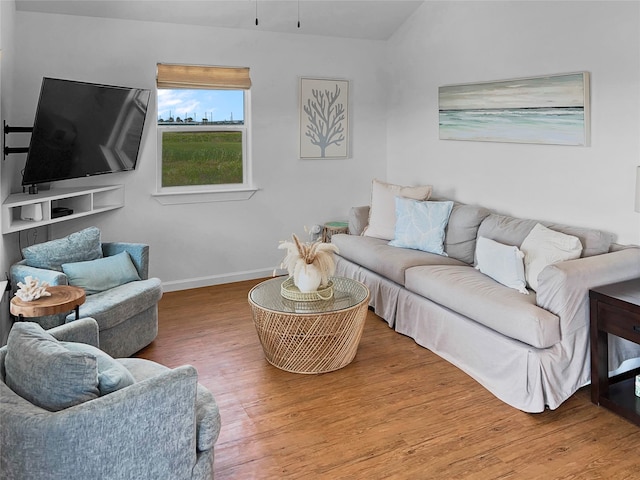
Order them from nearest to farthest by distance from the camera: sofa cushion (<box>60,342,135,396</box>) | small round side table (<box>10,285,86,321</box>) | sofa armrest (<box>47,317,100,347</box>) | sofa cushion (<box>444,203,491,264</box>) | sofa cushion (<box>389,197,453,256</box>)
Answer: sofa cushion (<box>60,342,135,396</box>), sofa armrest (<box>47,317,100,347</box>), small round side table (<box>10,285,86,321</box>), sofa cushion (<box>444,203,491,264</box>), sofa cushion (<box>389,197,453,256</box>)

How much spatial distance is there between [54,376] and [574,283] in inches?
97.1

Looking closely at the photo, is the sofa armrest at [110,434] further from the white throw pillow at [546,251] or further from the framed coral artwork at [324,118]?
the framed coral artwork at [324,118]

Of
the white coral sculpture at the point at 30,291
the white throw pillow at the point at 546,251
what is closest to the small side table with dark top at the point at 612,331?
the white throw pillow at the point at 546,251

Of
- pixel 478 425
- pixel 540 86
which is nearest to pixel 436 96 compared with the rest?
pixel 540 86

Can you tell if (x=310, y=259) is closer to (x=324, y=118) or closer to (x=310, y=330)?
(x=310, y=330)

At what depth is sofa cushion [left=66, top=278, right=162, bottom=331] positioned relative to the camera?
3264 millimetres

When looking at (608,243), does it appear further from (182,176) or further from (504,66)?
(182,176)

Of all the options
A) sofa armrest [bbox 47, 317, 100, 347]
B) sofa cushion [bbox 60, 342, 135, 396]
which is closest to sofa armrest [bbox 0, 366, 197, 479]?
sofa cushion [bbox 60, 342, 135, 396]

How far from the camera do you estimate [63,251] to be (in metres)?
3.66

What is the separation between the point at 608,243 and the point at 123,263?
10.5 feet

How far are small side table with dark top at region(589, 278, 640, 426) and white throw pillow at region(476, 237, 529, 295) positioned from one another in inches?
18.5

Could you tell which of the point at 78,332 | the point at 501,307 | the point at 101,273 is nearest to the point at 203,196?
the point at 101,273

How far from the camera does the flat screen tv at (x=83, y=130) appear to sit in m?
3.62

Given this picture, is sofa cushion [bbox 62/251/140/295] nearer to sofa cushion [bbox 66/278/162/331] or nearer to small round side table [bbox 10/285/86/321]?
sofa cushion [bbox 66/278/162/331]
